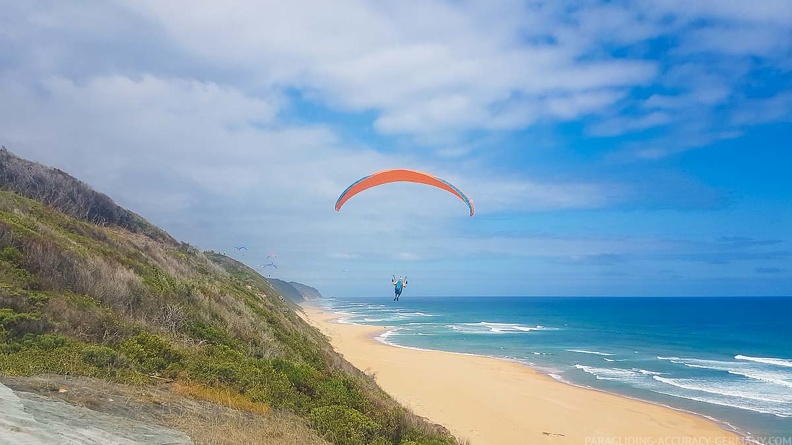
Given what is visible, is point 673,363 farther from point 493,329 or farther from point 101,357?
point 101,357

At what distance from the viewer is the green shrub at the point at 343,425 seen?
747cm

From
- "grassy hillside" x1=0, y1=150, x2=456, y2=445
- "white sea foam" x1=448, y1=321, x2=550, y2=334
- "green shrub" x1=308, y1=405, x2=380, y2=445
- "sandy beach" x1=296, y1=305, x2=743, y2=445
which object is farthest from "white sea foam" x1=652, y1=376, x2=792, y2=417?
"white sea foam" x1=448, y1=321, x2=550, y2=334

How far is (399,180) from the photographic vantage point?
16.5 meters

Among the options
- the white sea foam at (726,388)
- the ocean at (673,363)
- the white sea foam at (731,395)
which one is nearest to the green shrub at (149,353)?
the ocean at (673,363)

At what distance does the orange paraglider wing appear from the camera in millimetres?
16125

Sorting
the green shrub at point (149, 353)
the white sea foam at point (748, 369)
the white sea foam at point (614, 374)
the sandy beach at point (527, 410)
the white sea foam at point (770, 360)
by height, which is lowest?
the sandy beach at point (527, 410)

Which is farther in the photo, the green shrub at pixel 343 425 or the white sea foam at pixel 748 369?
the white sea foam at pixel 748 369

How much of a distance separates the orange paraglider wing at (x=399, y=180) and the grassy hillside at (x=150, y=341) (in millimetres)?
5443

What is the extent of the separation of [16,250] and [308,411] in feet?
21.4

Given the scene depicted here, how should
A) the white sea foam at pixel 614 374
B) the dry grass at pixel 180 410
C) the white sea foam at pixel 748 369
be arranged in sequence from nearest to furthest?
the dry grass at pixel 180 410 < the white sea foam at pixel 614 374 < the white sea foam at pixel 748 369

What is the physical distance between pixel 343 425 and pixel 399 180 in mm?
9833

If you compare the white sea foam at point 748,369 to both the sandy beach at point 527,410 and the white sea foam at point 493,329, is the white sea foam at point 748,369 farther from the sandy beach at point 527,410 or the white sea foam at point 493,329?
the white sea foam at point 493,329

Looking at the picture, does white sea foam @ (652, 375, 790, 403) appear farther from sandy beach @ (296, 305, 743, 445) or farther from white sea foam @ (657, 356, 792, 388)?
sandy beach @ (296, 305, 743, 445)

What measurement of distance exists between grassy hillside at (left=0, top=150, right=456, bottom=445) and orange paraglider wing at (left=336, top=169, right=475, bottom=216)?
214 inches
